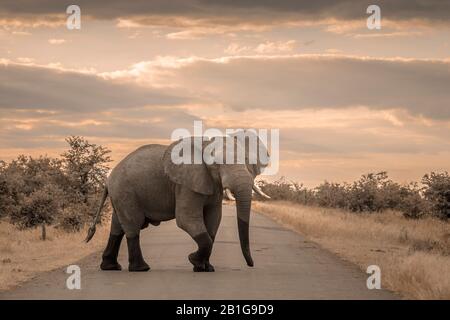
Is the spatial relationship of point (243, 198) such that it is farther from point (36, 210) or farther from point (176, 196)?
point (36, 210)

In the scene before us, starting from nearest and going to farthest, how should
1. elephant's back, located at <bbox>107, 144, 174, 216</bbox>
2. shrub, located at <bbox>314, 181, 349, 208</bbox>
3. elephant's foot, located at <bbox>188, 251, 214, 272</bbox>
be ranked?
elephant's foot, located at <bbox>188, 251, 214, 272</bbox>
elephant's back, located at <bbox>107, 144, 174, 216</bbox>
shrub, located at <bbox>314, 181, 349, 208</bbox>

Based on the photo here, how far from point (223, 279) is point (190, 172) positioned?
2273 mm

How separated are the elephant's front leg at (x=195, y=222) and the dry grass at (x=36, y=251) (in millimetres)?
3040

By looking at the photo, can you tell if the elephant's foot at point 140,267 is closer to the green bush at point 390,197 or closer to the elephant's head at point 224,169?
the elephant's head at point 224,169

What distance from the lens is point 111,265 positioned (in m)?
17.5

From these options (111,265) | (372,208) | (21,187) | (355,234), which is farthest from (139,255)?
(372,208)

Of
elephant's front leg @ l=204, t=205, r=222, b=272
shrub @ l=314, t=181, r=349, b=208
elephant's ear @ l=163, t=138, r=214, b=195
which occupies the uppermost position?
elephant's ear @ l=163, t=138, r=214, b=195

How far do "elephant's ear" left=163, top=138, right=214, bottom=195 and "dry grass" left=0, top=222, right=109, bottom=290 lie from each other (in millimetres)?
3302

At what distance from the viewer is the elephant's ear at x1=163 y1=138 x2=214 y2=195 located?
16344mm

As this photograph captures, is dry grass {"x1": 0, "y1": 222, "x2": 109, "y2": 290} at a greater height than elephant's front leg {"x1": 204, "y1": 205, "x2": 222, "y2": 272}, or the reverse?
elephant's front leg {"x1": 204, "y1": 205, "x2": 222, "y2": 272}

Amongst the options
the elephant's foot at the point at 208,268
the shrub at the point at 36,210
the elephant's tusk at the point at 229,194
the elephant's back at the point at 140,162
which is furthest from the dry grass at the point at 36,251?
the elephant's tusk at the point at 229,194

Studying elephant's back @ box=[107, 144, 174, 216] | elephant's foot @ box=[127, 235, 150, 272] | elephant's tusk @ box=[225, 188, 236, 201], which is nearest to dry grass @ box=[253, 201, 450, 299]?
elephant's tusk @ box=[225, 188, 236, 201]

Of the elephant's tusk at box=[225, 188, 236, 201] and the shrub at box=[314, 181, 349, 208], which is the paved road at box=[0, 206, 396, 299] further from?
the shrub at box=[314, 181, 349, 208]
